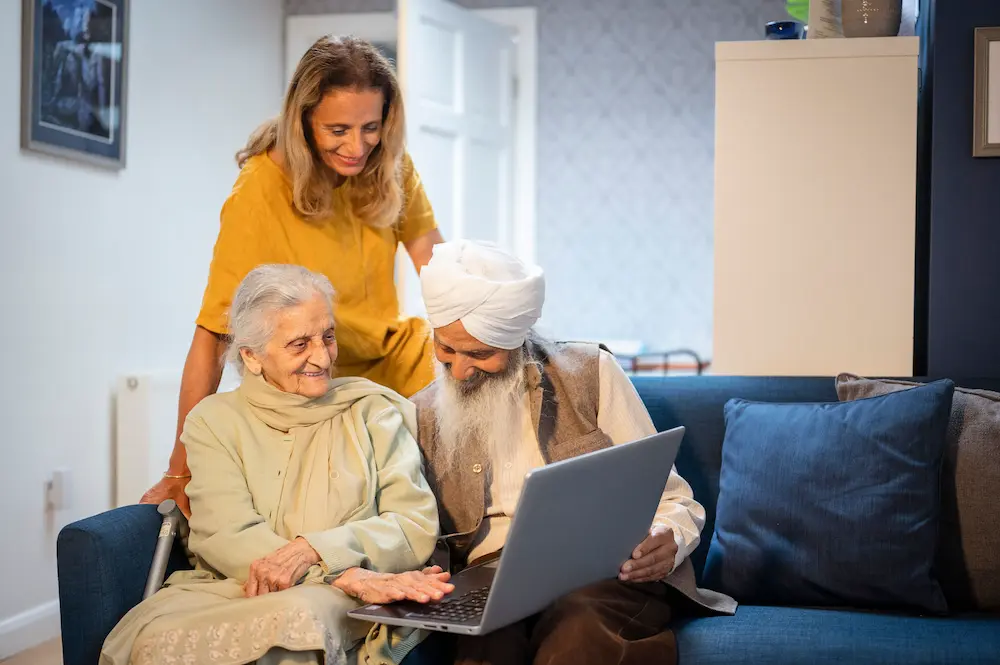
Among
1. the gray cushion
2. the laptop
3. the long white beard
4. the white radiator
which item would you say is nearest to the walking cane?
the laptop

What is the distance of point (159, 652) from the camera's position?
185 centimetres

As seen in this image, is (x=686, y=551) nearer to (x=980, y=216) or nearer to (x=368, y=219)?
(x=368, y=219)

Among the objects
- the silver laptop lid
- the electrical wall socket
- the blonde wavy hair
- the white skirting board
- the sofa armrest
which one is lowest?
the white skirting board

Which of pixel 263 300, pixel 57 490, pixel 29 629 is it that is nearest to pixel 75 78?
pixel 57 490

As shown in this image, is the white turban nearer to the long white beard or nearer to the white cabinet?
the long white beard

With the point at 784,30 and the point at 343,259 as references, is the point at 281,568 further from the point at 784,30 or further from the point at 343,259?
the point at 784,30

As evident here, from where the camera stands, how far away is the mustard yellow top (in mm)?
2520

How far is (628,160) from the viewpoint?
17.7 ft

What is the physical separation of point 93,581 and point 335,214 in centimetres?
108

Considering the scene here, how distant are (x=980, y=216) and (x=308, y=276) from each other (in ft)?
5.85

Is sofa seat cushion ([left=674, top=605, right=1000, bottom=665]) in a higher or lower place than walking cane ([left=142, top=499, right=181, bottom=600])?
lower

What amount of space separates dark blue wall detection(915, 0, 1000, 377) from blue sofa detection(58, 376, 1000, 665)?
33.0 inches

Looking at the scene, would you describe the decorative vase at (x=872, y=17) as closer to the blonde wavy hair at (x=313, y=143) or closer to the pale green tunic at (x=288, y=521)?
the blonde wavy hair at (x=313, y=143)

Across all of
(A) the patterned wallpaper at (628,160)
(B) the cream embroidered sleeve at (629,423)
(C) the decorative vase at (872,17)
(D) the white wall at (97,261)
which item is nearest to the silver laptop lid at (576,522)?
(B) the cream embroidered sleeve at (629,423)
